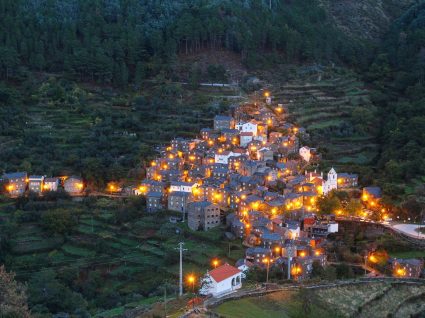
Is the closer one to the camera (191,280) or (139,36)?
(191,280)

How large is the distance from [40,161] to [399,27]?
1268 inches

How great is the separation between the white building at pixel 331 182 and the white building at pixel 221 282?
12.0 metres

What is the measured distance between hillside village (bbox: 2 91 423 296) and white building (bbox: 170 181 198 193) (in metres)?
0.05

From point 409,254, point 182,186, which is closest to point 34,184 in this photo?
point 182,186

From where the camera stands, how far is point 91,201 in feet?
117

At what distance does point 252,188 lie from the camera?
113 ft

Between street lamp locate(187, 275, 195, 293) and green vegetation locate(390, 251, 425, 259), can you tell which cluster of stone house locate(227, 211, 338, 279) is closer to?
street lamp locate(187, 275, 195, 293)

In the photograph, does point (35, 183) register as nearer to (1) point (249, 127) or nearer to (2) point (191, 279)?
(1) point (249, 127)

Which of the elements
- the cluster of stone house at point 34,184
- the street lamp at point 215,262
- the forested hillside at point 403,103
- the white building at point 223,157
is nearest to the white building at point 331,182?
the forested hillside at point 403,103

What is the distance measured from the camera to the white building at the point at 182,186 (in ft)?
114

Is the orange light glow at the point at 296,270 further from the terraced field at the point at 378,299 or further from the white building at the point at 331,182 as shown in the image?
the white building at the point at 331,182

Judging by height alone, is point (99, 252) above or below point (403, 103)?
below

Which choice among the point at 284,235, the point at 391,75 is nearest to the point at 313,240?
the point at 284,235

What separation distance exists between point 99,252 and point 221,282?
10568 mm
